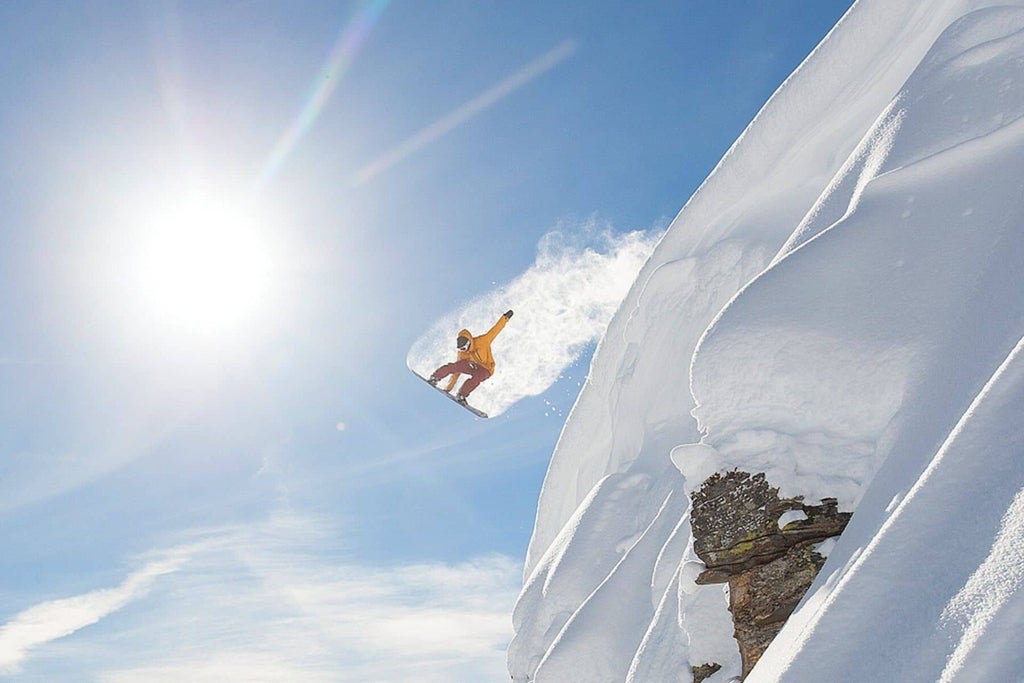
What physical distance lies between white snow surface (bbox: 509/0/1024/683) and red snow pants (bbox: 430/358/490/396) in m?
7.53

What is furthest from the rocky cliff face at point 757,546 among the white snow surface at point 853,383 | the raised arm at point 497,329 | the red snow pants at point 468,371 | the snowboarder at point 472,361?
the red snow pants at point 468,371

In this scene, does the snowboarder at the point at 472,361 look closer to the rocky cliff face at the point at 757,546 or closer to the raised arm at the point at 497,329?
the raised arm at the point at 497,329

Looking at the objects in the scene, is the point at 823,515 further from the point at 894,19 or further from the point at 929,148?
the point at 894,19

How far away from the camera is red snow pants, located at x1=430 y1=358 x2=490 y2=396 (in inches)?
754

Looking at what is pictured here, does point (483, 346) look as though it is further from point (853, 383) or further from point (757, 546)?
point (853, 383)

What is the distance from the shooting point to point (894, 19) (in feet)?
34.2

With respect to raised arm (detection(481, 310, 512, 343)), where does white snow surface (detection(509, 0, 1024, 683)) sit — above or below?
below

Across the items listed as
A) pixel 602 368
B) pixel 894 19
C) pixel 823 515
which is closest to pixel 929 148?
pixel 823 515

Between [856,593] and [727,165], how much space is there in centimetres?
960

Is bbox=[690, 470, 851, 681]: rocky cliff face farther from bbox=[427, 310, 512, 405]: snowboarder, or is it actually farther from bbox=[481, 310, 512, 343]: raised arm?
bbox=[427, 310, 512, 405]: snowboarder

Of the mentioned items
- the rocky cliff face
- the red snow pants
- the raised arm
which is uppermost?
the raised arm

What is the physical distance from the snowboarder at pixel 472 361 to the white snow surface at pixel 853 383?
732 centimetres

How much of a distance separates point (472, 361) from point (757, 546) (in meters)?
13.6

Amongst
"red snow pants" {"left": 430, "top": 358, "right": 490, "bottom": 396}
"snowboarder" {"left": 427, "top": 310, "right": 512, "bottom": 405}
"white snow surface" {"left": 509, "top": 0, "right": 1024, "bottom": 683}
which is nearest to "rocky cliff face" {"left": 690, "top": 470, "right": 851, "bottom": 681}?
"white snow surface" {"left": 509, "top": 0, "right": 1024, "bottom": 683}
